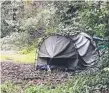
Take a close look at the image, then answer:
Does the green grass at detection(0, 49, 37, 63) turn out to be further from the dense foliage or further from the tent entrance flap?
the tent entrance flap

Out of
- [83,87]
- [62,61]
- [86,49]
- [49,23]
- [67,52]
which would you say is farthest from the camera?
[49,23]

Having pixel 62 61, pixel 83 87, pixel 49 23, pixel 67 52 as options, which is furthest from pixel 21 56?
pixel 83 87

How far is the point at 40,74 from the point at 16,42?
32.2ft

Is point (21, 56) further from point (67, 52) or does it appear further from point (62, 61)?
point (67, 52)

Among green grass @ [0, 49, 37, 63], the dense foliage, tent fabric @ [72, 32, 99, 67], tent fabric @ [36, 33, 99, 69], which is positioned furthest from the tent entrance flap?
green grass @ [0, 49, 37, 63]

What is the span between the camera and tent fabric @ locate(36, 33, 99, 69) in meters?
11.4

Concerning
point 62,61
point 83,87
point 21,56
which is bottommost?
point 21,56

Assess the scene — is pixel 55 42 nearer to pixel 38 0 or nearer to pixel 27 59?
pixel 27 59

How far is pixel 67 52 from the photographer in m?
11.5

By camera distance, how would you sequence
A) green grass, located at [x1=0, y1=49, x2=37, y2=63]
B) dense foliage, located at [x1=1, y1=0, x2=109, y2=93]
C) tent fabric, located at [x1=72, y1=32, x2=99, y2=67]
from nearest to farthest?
1. dense foliage, located at [x1=1, y1=0, x2=109, y2=93]
2. tent fabric, located at [x1=72, y1=32, x2=99, y2=67]
3. green grass, located at [x1=0, y1=49, x2=37, y2=63]

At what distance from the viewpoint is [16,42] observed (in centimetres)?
1980

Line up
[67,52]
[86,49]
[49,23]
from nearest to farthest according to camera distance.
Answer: [67,52]
[86,49]
[49,23]

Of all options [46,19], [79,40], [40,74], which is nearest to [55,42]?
[79,40]

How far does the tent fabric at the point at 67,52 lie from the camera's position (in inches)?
447
